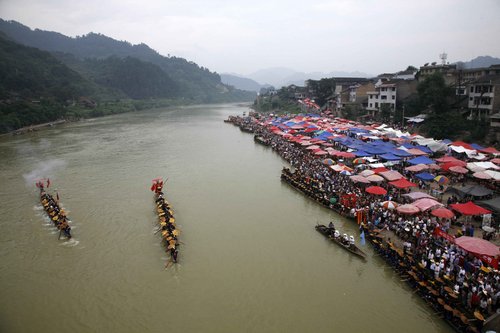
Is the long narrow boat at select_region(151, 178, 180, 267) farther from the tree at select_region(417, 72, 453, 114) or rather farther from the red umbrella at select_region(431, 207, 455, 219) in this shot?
the tree at select_region(417, 72, 453, 114)

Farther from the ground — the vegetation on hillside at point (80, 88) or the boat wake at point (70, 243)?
the vegetation on hillside at point (80, 88)

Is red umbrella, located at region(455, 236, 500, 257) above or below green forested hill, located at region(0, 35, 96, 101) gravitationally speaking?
below

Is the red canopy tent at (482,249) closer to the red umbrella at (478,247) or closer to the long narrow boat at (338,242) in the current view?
the red umbrella at (478,247)

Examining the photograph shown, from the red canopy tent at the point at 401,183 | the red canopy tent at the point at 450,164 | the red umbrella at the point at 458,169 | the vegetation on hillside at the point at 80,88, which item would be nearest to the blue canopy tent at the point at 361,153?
the red canopy tent at the point at 450,164

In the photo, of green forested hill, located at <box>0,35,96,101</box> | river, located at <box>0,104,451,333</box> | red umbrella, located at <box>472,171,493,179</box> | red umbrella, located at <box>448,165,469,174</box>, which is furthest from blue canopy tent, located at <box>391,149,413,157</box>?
green forested hill, located at <box>0,35,96,101</box>

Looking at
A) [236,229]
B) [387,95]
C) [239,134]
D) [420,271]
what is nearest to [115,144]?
[239,134]

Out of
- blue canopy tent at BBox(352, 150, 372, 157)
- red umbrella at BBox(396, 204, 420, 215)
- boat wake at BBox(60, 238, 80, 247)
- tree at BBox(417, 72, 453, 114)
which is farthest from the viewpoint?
tree at BBox(417, 72, 453, 114)
